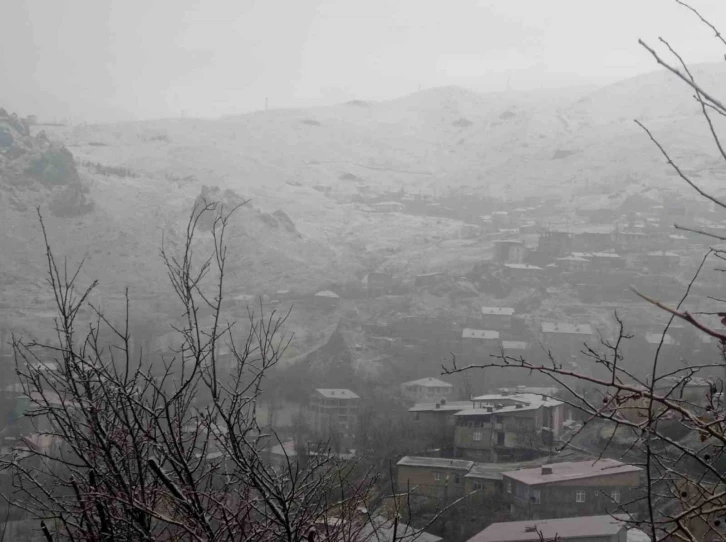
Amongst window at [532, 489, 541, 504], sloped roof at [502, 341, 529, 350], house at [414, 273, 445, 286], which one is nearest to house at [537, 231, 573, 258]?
house at [414, 273, 445, 286]

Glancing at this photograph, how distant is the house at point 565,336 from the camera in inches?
973

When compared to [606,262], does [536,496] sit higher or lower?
lower

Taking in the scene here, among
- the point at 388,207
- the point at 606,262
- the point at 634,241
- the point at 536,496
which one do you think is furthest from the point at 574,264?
the point at 388,207

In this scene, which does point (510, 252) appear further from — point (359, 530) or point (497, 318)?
point (359, 530)

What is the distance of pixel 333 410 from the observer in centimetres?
2075

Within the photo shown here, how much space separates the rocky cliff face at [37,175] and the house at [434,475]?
31827mm

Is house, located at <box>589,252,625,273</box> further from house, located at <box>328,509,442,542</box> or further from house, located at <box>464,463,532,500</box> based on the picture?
house, located at <box>328,509,442,542</box>

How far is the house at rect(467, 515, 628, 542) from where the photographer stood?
32.3 ft

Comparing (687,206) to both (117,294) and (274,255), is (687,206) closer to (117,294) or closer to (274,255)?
(274,255)

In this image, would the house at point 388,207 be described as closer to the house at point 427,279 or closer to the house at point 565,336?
the house at point 427,279

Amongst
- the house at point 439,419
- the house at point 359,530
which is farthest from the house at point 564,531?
the house at point 359,530

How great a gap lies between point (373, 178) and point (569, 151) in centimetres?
1433

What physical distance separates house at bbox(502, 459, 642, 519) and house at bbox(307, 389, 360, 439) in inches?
270

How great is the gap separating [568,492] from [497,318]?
16.3 m
